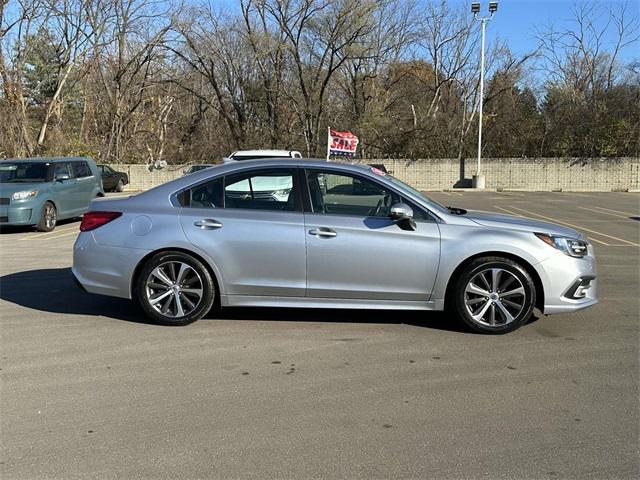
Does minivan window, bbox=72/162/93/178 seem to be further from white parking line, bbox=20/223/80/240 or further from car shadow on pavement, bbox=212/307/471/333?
car shadow on pavement, bbox=212/307/471/333

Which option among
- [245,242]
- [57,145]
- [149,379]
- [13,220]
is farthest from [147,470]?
[57,145]

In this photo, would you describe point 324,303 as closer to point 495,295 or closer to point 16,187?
point 495,295

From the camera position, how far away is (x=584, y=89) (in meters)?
37.2

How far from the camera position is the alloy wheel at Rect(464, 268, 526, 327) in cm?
522

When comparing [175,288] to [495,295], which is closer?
[495,295]

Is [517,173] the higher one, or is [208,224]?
[517,173]

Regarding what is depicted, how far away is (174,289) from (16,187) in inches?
349

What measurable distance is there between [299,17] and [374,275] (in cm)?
3204

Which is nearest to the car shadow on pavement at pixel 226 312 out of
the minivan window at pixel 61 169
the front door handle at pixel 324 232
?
the front door handle at pixel 324 232

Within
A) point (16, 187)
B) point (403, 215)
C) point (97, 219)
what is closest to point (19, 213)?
point (16, 187)

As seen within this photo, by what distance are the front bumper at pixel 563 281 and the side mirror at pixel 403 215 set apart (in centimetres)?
122

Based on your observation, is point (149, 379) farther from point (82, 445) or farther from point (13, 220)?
point (13, 220)

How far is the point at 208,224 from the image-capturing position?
5363mm

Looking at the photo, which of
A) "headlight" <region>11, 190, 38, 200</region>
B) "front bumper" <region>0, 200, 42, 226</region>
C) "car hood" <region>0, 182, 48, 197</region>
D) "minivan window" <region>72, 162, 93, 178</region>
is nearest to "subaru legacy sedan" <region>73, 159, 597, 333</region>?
"front bumper" <region>0, 200, 42, 226</region>
